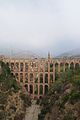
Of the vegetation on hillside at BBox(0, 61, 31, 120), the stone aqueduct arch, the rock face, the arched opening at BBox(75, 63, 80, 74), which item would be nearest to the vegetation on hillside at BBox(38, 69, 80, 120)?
the arched opening at BBox(75, 63, 80, 74)

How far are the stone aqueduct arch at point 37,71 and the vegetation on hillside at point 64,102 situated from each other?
12.0 m

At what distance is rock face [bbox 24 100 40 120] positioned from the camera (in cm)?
11768

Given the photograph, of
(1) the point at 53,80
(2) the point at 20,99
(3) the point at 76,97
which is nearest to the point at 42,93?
(1) the point at 53,80

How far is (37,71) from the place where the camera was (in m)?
142

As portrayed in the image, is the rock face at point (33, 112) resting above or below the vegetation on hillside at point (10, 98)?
below

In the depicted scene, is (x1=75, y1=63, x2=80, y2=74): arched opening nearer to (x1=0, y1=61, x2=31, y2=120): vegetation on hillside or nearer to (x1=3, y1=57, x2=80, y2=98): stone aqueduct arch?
(x1=3, y1=57, x2=80, y2=98): stone aqueduct arch

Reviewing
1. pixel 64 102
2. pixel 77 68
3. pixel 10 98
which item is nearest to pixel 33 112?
pixel 10 98

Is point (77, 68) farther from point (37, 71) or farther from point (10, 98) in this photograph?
point (10, 98)

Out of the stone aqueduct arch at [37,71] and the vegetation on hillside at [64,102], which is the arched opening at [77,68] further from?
the vegetation on hillside at [64,102]

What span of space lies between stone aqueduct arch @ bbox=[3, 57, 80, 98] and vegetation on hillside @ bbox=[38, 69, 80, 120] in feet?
39.5

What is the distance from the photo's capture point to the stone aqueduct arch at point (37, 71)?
142 metres

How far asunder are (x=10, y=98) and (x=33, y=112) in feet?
36.3

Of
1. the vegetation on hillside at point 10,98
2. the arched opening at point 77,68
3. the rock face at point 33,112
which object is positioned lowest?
the rock face at point 33,112

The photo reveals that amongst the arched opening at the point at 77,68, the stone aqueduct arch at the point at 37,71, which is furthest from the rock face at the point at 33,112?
the arched opening at the point at 77,68
